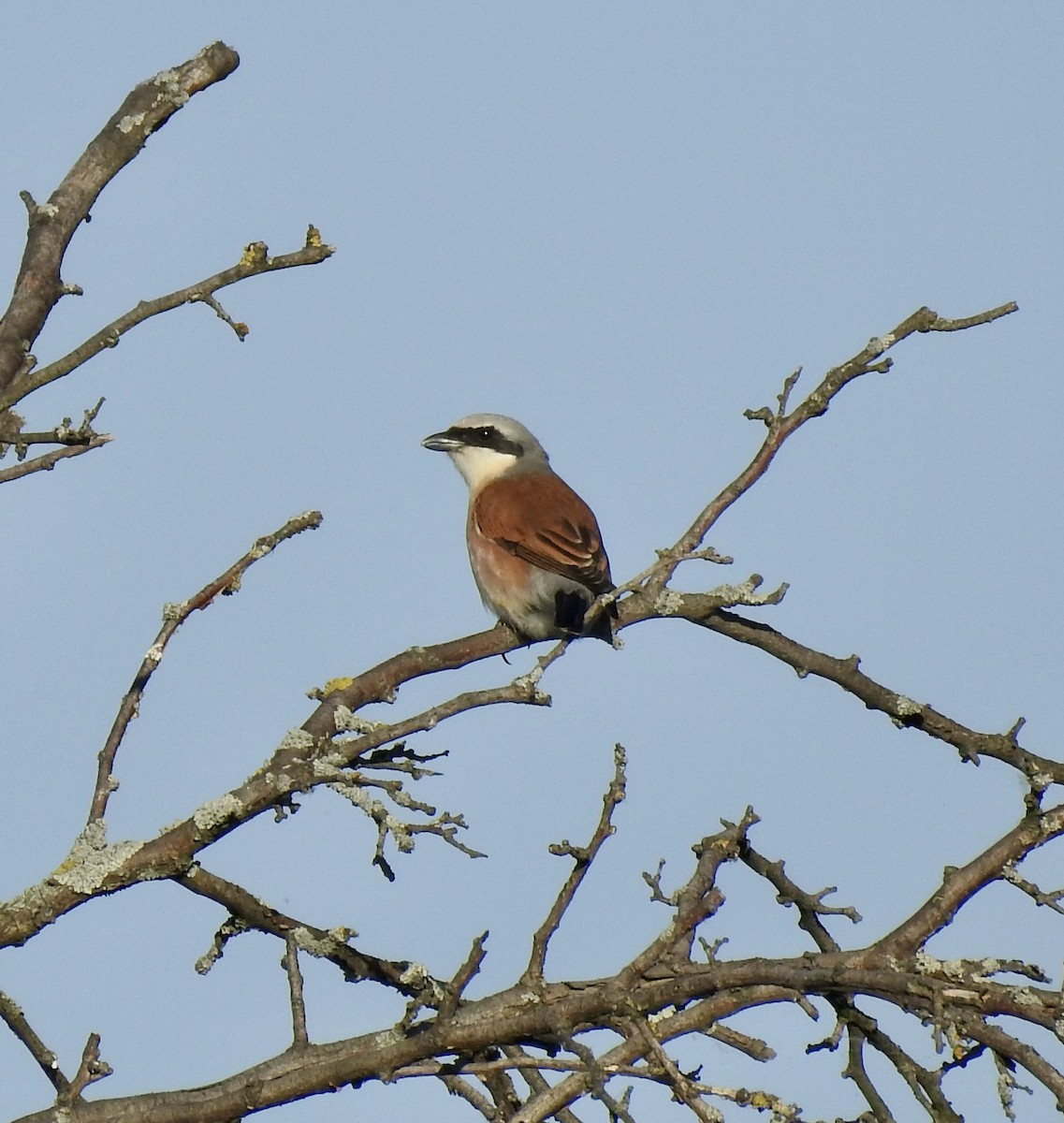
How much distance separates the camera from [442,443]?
8750 millimetres

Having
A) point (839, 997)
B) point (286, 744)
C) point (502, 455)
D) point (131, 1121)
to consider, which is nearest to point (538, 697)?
point (286, 744)

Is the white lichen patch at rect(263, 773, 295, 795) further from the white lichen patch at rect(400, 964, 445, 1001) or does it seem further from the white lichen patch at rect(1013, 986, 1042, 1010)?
the white lichen patch at rect(1013, 986, 1042, 1010)

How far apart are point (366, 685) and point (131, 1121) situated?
135cm

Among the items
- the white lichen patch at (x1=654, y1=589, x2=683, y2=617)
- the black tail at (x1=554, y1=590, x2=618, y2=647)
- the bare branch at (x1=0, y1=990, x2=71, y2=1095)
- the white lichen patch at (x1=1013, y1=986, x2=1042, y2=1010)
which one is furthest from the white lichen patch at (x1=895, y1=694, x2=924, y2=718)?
the bare branch at (x1=0, y1=990, x2=71, y2=1095)

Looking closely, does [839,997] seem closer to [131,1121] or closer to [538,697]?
[538,697]

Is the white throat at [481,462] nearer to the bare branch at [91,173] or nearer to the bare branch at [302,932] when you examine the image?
the bare branch at [91,173]

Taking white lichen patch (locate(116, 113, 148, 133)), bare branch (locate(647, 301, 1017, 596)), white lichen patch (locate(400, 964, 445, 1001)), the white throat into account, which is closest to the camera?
white lichen patch (locate(400, 964, 445, 1001))

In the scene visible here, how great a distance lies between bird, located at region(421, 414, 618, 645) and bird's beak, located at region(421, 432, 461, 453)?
0.43m

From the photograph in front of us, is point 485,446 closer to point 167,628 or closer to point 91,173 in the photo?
point 91,173

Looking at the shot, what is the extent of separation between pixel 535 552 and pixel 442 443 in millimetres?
1707

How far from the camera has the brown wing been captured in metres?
7.19

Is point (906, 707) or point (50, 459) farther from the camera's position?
point (906, 707)

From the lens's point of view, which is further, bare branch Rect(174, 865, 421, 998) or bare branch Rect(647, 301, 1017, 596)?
bare branch Rect(647, 301, 1017, 596)

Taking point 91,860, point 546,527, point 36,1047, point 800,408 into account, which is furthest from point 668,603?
point 546,527
